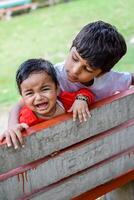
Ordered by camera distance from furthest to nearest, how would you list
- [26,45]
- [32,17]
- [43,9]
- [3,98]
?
[43,9] < [32,17] < [26,45] < [3,98]

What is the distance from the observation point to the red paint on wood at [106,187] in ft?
7.59

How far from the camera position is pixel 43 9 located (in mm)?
12195

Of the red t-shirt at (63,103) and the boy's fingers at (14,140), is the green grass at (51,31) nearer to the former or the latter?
the red t-shirt at (63,103)

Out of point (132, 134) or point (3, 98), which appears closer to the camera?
point (132, 134)

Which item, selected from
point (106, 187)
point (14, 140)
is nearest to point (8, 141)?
point (14, 140)

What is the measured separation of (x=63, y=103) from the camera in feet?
7.88

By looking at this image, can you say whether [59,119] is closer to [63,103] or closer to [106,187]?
[63,103]

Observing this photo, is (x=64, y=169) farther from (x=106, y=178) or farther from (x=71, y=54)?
(x=71, y=54)

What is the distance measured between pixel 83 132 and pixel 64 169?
8.0 inches

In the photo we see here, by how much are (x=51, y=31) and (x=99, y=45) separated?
288 inches

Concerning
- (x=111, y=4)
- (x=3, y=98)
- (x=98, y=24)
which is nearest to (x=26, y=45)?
(x=3, y=98)

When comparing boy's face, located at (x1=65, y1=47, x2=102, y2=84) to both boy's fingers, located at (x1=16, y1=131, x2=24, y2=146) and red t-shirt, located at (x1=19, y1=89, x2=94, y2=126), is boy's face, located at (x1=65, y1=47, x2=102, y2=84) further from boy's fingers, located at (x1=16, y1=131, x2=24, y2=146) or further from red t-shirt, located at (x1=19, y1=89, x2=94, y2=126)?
boy's fingers, located at (x1=16, y1=131, x2=24, y2=146)

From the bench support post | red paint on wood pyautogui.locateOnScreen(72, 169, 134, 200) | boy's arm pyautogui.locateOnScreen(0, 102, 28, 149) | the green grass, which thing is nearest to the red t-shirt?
boy's arm pyautogui.locateOnScreen(0, 102, 28, 149)

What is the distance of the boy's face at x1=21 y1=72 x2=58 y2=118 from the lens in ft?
7.06
